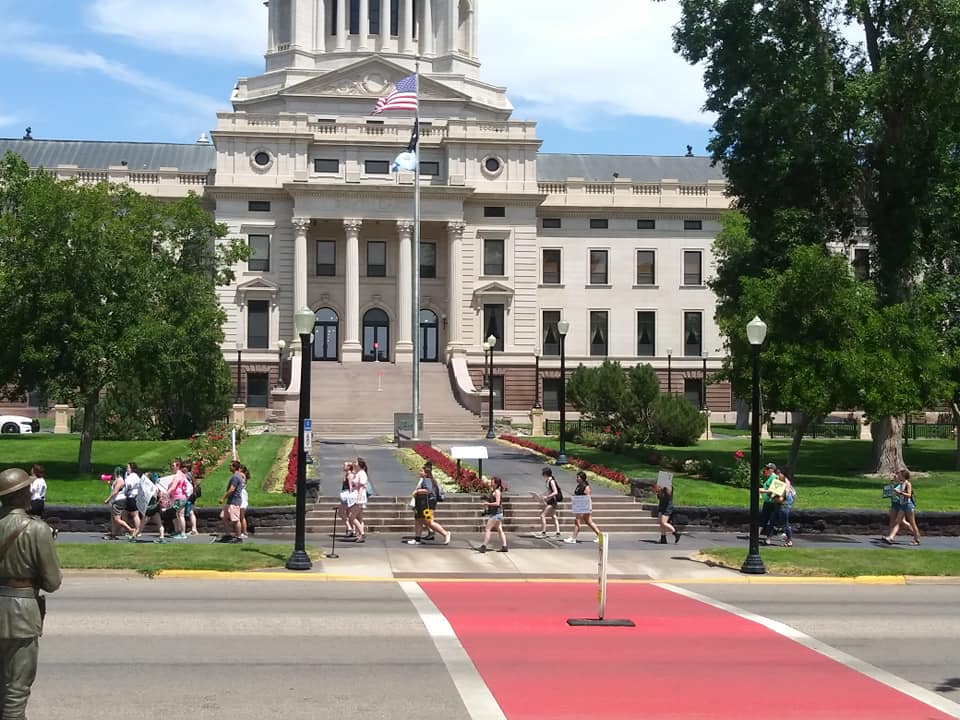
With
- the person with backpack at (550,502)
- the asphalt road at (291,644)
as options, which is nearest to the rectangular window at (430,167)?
the person with backpack at (550,502)

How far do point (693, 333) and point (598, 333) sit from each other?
6.59m

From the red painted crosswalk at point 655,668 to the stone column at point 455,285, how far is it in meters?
57.0

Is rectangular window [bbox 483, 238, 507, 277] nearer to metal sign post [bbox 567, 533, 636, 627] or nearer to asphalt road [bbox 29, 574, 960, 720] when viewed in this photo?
asphalt road [bbox 29, 574, 960, 720]

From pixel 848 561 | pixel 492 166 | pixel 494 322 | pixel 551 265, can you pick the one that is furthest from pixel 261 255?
pixel 848 561

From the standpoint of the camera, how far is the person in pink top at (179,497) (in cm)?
2617

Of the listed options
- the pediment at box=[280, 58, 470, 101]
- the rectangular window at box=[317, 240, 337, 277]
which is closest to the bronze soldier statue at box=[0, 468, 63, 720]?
the rectangular window at box=[317, 240, 337, 277]

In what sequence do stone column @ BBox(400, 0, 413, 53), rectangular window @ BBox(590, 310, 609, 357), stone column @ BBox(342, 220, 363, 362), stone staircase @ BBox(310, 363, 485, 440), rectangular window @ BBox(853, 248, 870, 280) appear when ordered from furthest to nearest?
stone column @ BBox(400, 0, 413, 53), rectangular window @ BBox(590, 310, 609, 357), stone column @ BBox(342, 220, 363, 362), stone staircase @ BBox(310, 363, 485, 440), rectangular window @ BBox(853, 248, 870, 280)

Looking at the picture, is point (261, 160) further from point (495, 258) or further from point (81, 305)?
point (81, 305)

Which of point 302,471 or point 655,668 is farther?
point 302,471

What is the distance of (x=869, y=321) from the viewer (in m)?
36.8

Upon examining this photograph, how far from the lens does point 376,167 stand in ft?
248

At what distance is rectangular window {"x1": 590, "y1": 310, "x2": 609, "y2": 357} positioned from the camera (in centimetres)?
7981

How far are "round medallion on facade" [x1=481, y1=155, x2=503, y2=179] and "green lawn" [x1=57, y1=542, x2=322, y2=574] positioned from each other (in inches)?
2140

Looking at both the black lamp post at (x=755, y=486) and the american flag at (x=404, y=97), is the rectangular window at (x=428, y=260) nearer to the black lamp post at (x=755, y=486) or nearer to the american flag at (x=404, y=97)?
the american flag at (x=404, y=97)
